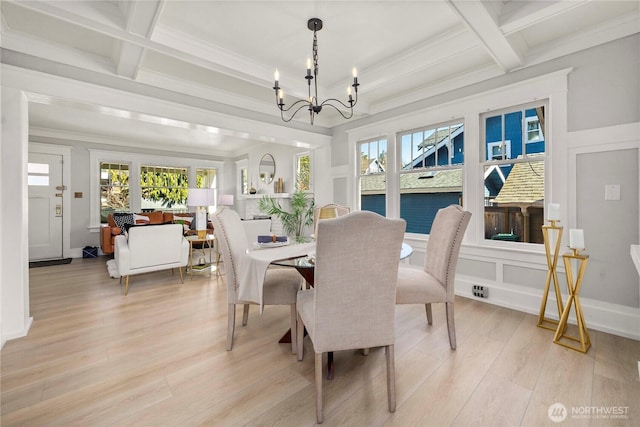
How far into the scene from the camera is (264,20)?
7.70ft

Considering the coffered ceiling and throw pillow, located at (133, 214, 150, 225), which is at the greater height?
the coffered ceiling

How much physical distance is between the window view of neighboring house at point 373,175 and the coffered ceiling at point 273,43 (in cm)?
82

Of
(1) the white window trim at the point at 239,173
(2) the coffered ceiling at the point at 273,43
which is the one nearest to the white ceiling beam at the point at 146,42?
(2) the coffered ceiling at the point at 273,43

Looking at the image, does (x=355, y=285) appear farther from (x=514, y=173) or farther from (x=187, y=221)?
(x=187, y=221)

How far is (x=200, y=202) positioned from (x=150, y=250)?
3.72 feet

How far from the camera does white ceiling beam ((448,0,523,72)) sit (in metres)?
1.90

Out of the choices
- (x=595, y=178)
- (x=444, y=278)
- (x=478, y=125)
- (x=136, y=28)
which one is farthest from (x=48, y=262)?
(x=595, y=178)

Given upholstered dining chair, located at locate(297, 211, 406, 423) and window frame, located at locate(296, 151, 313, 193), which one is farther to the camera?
window frame, located at locate(296, 151, 313, 193)

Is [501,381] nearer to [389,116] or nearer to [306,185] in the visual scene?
[389,116]

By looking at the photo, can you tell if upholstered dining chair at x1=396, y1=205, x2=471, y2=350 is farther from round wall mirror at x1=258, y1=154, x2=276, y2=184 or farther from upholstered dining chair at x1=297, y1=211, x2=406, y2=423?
round wall mirror at x1=258, y1=154, x2=276, y2=184

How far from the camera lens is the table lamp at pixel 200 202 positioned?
4398mm

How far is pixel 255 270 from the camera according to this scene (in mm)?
1950

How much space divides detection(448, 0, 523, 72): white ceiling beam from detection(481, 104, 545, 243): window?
1.64 ft

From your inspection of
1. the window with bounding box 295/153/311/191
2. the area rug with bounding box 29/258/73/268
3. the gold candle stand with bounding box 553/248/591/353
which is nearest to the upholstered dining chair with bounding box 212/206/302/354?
the gold candle stand with bounding box 553/248/591/353
